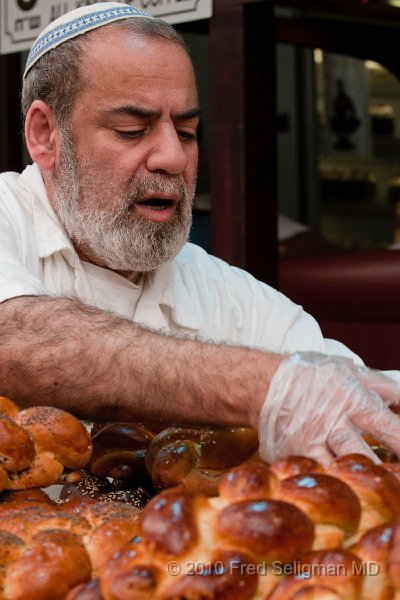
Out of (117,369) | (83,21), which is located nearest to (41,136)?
(83,21)

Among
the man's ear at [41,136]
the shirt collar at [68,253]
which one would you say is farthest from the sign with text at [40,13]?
the shirt collar at [68,253]

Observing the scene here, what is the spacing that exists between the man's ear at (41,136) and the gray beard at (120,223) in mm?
76

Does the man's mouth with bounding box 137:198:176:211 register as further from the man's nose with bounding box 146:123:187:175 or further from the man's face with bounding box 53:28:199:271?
the man's nose with bounding box 146:123:187:175

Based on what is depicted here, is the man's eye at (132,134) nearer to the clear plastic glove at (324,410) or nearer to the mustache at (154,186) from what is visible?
the mustache at (154,186)

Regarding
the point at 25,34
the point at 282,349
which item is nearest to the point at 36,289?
the point at 282,349

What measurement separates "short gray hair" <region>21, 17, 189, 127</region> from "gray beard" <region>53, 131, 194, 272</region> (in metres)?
0.09

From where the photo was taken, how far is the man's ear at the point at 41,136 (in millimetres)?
2666

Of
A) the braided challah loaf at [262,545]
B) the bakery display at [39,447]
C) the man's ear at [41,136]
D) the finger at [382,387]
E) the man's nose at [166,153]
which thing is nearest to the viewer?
the braided challah loaf at [262,545]

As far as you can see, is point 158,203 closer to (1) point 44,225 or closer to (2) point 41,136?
(1) point 44,225

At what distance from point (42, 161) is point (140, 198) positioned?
397 mm

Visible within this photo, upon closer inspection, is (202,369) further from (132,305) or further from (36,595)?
(132,305)

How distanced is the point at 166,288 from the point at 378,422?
51.8 inches

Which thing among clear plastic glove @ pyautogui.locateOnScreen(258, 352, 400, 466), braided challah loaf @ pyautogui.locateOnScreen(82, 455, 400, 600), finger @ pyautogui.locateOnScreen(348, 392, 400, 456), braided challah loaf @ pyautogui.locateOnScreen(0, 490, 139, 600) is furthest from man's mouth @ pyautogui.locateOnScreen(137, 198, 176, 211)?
braided challah loaf @ pyautogui.locateOnScreen(82, 455, 400, 600)

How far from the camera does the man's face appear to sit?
7.97 ft
